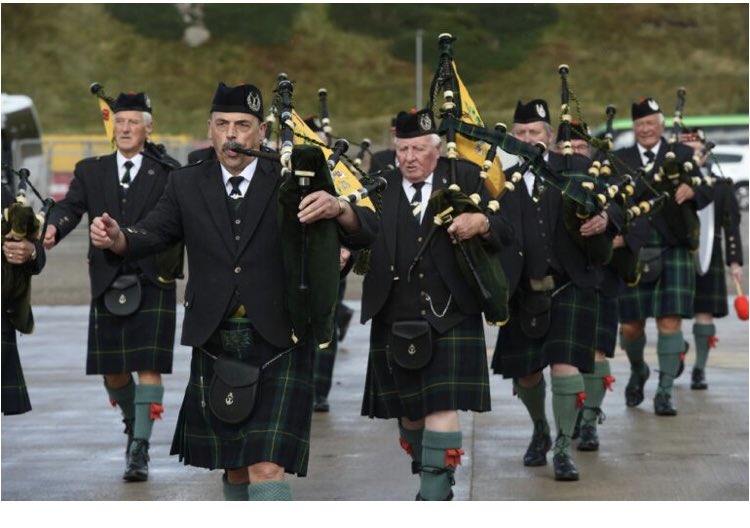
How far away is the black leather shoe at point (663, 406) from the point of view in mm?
8930

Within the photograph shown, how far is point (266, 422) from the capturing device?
504 centimetres

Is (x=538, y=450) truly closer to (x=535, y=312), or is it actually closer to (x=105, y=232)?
(x=535, y=312)

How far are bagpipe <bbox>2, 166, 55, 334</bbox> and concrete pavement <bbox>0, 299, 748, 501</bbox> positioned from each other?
33.0 inches

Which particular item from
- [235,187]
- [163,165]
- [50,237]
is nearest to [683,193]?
[163,165]

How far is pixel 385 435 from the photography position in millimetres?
8289

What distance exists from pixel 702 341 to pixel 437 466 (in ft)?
15.1

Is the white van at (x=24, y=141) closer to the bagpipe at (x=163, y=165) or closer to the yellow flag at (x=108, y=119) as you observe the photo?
the yellow flag at (x=108, y=119)

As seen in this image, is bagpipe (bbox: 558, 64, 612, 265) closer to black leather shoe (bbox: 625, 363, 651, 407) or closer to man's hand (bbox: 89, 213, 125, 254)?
black leather shoe (bbox: 625, 363, 651, 407)

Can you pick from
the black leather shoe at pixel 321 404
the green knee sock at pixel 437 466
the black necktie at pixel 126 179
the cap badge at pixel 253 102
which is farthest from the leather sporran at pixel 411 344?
the black leather shoe at pixel 321 404

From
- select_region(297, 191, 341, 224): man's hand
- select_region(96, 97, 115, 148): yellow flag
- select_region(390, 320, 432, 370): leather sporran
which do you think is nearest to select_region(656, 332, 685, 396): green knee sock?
select_region(390, 320, 432, 370): leather sporran

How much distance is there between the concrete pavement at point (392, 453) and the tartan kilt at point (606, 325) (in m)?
0.47

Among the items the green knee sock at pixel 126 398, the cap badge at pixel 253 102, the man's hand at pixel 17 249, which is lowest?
the green knee sock at pixel 126 398

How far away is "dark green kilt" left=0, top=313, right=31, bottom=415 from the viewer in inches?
246

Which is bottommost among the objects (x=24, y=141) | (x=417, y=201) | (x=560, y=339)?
(x=560, y=339)
